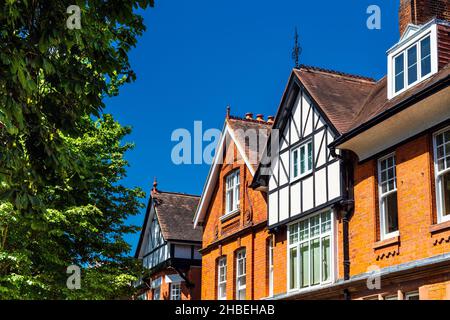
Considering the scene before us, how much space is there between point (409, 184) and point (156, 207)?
24318mm

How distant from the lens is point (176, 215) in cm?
4059

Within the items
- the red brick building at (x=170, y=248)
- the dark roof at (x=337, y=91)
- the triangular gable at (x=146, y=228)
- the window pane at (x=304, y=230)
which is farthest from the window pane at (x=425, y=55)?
the triangular gable at (x=146, y=228)

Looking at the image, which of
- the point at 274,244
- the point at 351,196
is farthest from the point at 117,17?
the point at 274,244

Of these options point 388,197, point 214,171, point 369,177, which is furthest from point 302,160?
point 214,171

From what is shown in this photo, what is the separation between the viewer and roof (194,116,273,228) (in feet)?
93.9

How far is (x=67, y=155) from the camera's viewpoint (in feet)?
34.1

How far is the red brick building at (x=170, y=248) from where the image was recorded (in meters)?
37.3

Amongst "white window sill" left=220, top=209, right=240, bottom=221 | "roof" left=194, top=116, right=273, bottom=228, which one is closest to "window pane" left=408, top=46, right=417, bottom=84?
"roof" left=194, top=116, right=273, bottom=228

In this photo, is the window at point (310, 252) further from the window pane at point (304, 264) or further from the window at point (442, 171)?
the window at point (442, 171)

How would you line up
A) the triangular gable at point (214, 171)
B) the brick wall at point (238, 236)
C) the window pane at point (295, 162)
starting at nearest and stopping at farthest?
1. the window pane at point (295, 162)
2. the brick wall at point (238, 236)
3. the triangular gable at point (214, 171)

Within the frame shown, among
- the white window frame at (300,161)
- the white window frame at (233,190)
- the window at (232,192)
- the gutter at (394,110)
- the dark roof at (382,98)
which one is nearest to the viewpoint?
the gutter at (394,110)

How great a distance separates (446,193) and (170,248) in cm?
2269

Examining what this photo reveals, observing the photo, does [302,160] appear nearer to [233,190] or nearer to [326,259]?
[326,259]
